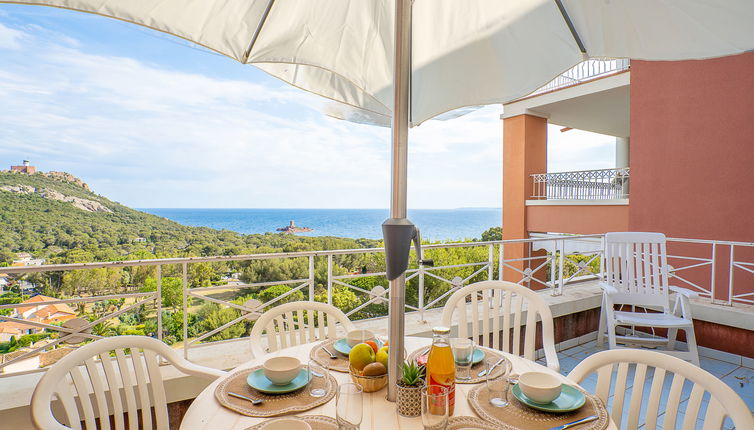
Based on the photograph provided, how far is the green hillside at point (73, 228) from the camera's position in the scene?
13.5m

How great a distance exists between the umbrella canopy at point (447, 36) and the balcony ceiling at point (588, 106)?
712cm

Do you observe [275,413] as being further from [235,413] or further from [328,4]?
[328,4]

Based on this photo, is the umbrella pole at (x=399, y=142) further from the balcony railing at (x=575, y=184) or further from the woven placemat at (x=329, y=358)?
the balcony railing at (x=575, y=184)

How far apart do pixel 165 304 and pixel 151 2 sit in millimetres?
8532

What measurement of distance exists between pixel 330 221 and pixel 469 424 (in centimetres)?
5092

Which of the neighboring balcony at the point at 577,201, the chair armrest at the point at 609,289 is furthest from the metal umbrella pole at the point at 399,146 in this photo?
the neighboring balcony at the point at 577,201

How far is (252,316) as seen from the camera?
311 cm

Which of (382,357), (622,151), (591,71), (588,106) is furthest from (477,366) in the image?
(622,151)

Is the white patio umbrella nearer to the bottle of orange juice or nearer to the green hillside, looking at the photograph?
the bottle of orange juice

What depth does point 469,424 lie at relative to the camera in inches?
45.7

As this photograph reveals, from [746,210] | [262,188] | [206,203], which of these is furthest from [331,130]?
[746,210]

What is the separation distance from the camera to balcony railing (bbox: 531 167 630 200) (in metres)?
9.81

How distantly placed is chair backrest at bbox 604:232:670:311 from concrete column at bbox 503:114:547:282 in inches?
237

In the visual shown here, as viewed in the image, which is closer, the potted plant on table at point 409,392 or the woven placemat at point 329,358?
the potted plant on table at point 409,392
